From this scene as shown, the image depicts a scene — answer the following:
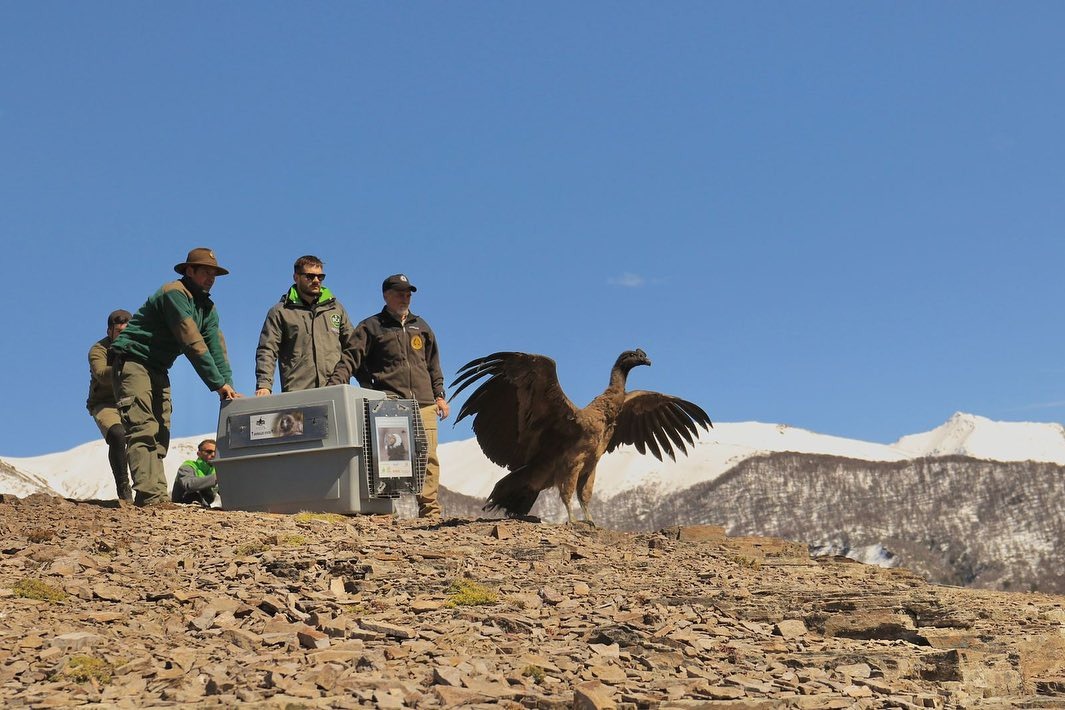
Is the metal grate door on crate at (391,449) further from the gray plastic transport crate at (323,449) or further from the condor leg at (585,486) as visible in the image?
the condor leg at (585,486)

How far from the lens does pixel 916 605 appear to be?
950cm

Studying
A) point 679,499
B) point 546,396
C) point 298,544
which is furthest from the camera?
point 679,499

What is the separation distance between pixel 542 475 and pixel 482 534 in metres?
1.43

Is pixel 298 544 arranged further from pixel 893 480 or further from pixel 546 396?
pixel 893 480

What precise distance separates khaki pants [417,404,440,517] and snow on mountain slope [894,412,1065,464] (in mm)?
34153

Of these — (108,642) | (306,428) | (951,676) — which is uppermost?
(306,428)

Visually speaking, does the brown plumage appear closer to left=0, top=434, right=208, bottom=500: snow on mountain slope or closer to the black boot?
the black boot

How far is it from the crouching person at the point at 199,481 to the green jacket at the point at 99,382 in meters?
1.03

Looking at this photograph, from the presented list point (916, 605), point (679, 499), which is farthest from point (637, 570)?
point (679, 499)

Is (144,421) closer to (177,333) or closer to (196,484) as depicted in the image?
(177,333)

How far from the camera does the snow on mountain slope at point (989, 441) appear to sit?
147 ft

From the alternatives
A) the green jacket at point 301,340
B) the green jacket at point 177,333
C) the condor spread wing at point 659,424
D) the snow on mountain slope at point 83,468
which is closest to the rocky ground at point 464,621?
the green jacket at point 177,333

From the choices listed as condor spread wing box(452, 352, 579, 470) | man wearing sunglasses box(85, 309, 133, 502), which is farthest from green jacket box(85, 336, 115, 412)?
condor spread wing box(452, 352, 579, 470)

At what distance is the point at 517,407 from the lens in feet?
40.9
